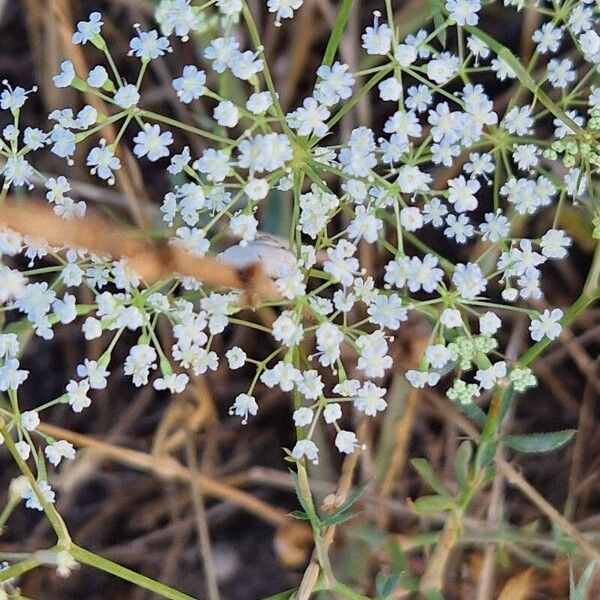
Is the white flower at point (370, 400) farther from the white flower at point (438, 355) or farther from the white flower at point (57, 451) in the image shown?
the white flower at point (57, 451)

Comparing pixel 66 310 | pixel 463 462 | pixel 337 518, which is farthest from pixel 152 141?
pixel 463 462

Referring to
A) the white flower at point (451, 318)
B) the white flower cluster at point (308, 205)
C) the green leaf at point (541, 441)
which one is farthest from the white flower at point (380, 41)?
the green leaf at point (541, 441)

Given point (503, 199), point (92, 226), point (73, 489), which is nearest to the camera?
point (92, 226)

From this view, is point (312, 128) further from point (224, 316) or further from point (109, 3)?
point (109, 3)

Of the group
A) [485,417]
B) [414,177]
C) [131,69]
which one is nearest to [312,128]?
[414,177]

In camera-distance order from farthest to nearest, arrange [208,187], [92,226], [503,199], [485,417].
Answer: [503,199] → [485,417] → [208,187] → [92,226]

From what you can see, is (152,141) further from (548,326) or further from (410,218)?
(548,326)

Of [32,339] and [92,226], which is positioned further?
[32,339]

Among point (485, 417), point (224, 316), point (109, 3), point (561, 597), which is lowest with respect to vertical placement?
point (561, 597)
